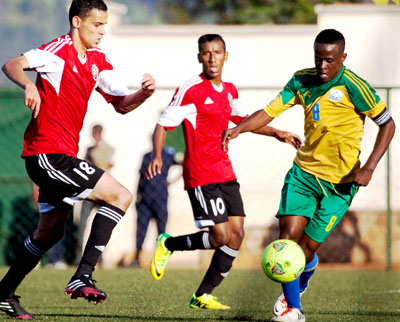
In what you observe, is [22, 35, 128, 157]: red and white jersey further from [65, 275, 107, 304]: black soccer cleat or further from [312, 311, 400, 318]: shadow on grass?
[312, 311, 400, 318]: shadow on grass

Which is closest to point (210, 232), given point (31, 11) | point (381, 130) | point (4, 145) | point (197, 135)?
point (197, 135)

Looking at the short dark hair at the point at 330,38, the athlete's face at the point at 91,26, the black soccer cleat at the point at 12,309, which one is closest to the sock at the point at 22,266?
the black soccer cleat at the point at 12,309

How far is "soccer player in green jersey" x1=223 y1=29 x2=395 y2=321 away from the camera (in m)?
6.69

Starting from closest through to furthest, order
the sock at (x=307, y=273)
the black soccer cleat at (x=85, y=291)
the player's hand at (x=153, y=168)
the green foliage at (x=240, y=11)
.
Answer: the black soccer cleat at (x=85, y=291)
the sock at (x=307, y=273)
the player's hand at (x=153, y=168)
the green foliage at (x=240, y=11)

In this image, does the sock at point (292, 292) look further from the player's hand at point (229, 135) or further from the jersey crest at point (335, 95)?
the jersey crest at point (335, 95)

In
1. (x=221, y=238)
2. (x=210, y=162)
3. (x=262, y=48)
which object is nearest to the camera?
(x=221, y=238)

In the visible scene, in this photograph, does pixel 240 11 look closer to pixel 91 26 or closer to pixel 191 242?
pixel 191 242

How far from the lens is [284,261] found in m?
6.38

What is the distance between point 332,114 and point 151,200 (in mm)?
6155

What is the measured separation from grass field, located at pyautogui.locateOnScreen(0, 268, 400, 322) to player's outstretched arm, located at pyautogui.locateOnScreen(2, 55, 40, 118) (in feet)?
6.22

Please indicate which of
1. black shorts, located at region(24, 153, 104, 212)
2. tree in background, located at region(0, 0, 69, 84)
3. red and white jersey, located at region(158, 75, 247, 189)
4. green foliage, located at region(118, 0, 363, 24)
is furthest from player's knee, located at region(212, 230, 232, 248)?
green foliage, located at region(118, 0, 363, 24)

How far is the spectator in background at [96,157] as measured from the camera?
12.5m

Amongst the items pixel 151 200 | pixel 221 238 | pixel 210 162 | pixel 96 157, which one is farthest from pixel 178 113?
pixel 151 200

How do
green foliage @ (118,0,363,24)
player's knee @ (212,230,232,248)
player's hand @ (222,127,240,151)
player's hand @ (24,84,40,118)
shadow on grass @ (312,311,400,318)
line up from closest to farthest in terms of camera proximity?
player's hand @ (24,84,40,118) < player's hand @ (222,127,240,151) < shadow on grass @ (312,311,400,318) < player's knee @ (212,230,232,248) < green foliage @ (118,0,363,24)
